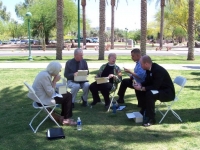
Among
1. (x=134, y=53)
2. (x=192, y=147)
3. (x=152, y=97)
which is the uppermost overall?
(x=134, y=53)

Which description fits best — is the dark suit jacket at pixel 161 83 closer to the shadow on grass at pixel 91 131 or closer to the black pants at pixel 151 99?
the black pants at pixel 151 99

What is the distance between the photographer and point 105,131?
531 centimetres

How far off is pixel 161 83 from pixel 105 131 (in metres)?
1.48

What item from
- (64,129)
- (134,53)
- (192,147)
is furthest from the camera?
(134,53)

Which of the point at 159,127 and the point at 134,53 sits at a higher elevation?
the point at 134,53

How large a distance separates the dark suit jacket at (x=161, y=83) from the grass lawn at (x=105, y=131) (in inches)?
22.6

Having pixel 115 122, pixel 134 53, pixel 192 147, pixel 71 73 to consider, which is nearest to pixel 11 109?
pixel 71 73

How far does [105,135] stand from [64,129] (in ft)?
2.77

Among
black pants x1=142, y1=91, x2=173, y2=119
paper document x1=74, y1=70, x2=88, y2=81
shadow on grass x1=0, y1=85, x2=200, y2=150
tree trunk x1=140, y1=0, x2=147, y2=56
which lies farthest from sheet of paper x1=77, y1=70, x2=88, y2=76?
tree trunk x1=140, y1=0, x2=147, y2=56

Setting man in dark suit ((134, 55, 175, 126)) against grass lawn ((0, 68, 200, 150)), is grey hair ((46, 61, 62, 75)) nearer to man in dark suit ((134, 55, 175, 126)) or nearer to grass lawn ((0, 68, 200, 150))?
grass lawn ((0, 68, 200, 150))

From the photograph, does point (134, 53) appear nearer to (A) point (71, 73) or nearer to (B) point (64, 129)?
(A) point (71, 73)

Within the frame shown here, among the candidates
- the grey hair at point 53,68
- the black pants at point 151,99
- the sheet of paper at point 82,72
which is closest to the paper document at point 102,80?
the sheet of paper at point 82,72

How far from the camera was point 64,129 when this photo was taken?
543 cm

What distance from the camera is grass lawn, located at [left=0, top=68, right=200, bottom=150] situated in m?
4.64
